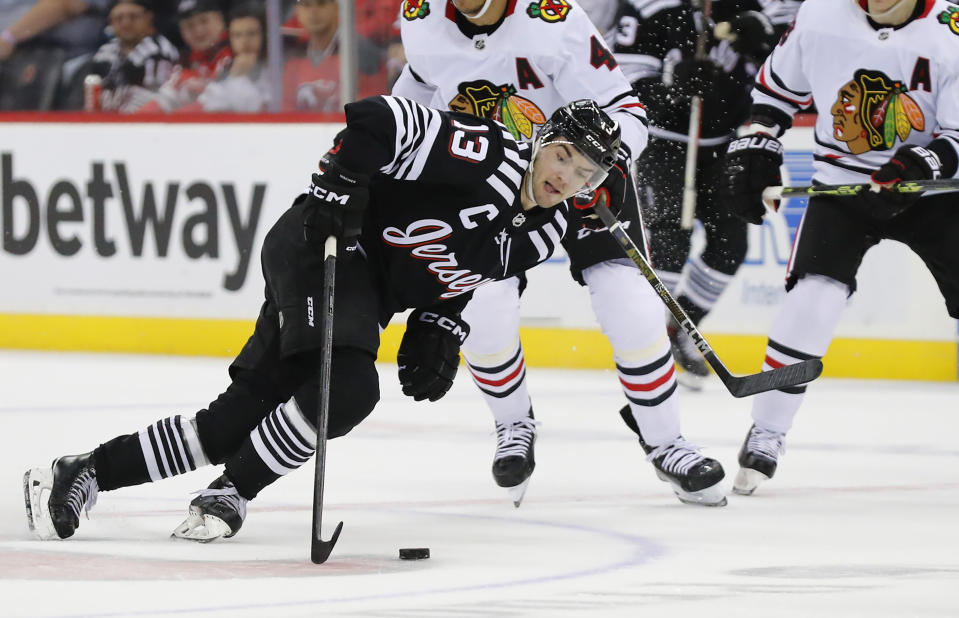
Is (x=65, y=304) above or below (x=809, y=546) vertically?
below

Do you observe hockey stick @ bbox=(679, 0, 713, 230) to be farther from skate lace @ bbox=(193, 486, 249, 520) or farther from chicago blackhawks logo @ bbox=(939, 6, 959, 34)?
skate lace @ bbox=(193, 486, 249, 520)

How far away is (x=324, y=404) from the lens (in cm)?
275

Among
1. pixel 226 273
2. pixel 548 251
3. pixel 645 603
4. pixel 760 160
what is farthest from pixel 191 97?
pixel 645 603

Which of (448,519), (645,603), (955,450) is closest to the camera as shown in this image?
(645,603)

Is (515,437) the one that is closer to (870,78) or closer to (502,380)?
(502,380)

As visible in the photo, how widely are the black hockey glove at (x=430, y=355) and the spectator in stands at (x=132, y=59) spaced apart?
4.24 metres

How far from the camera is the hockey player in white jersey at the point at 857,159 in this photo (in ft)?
11.9

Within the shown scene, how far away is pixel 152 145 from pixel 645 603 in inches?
180

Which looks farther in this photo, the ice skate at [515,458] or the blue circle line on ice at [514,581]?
the ice skate at [515,458]

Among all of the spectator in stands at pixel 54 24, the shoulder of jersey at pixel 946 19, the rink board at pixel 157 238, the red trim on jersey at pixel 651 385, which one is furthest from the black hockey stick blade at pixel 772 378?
the spectator in stands at pixel 54 24

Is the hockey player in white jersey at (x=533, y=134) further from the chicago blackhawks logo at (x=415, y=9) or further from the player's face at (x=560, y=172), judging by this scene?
the player's face at (x=560, y=172)

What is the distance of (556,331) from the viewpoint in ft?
20.7

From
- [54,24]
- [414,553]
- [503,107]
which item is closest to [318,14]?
[54,24]

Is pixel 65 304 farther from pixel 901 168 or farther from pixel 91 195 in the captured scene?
pixel 901 168
